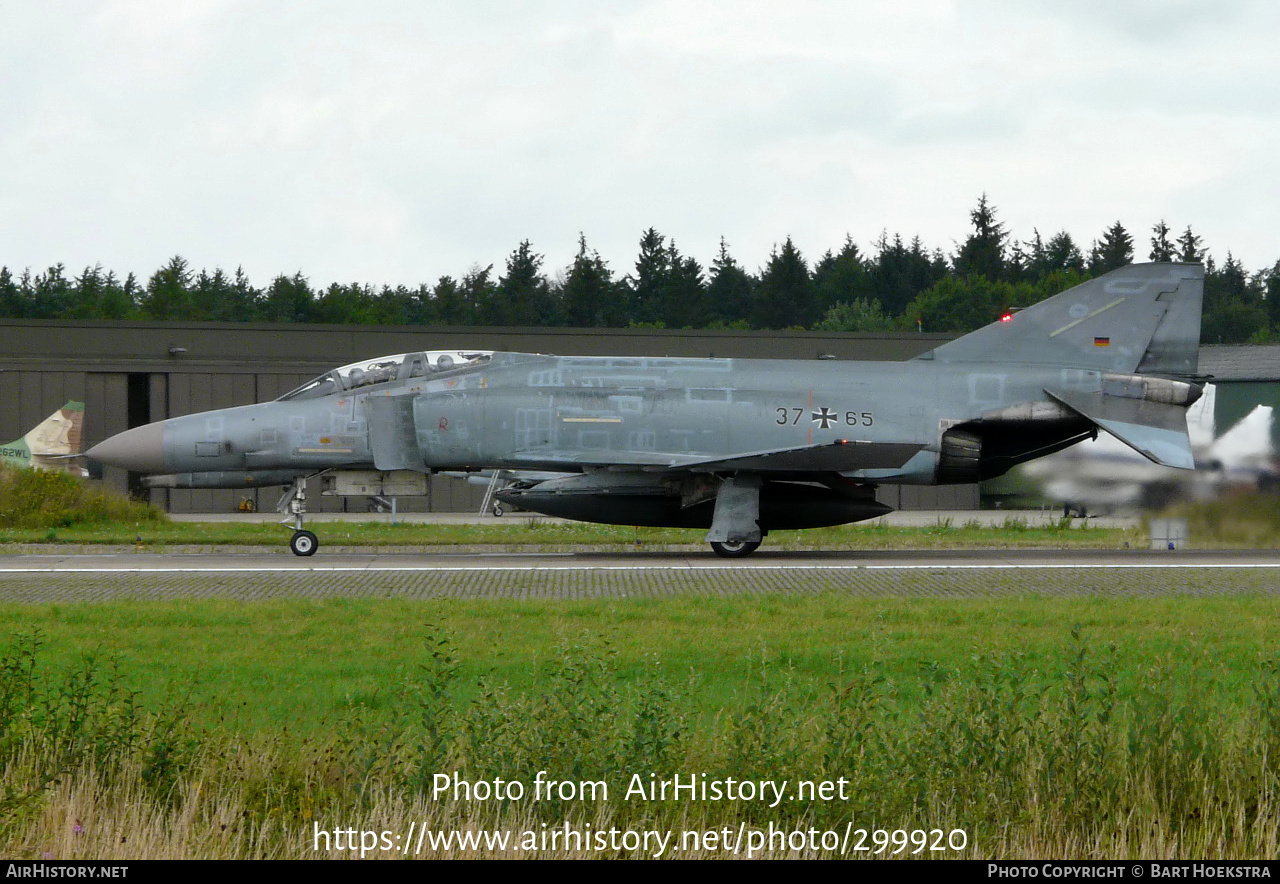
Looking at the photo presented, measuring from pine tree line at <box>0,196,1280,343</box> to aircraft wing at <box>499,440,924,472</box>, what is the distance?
66.7 m

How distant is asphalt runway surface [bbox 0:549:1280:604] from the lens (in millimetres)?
13312

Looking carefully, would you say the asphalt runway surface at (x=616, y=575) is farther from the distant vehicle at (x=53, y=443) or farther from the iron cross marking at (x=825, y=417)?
the distant vehicle at (x=53, y=443)

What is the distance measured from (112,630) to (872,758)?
6.99 metres

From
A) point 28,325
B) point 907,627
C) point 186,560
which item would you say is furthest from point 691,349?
point 907,627

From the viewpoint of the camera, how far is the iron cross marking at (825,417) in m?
18.6

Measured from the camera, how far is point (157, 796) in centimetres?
610

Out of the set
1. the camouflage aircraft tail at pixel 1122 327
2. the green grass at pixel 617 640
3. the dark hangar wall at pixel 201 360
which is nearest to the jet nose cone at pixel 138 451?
the green grass at pixel 617 640

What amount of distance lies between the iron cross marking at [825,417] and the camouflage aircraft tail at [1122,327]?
207 cm

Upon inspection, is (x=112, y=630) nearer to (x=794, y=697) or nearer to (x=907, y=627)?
(x=794, y=697)

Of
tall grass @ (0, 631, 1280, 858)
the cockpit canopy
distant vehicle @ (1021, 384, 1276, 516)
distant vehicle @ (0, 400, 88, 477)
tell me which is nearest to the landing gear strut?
the cockpit canopy

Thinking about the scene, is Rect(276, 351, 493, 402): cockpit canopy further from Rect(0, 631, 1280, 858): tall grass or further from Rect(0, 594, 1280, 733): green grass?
Rect(0, 631, 1280, 858): tall grass

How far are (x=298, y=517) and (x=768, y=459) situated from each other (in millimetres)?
7085

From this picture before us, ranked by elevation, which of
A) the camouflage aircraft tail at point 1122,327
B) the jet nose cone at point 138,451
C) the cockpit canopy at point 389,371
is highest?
the camouflage aircraft tail at point 1122,327
